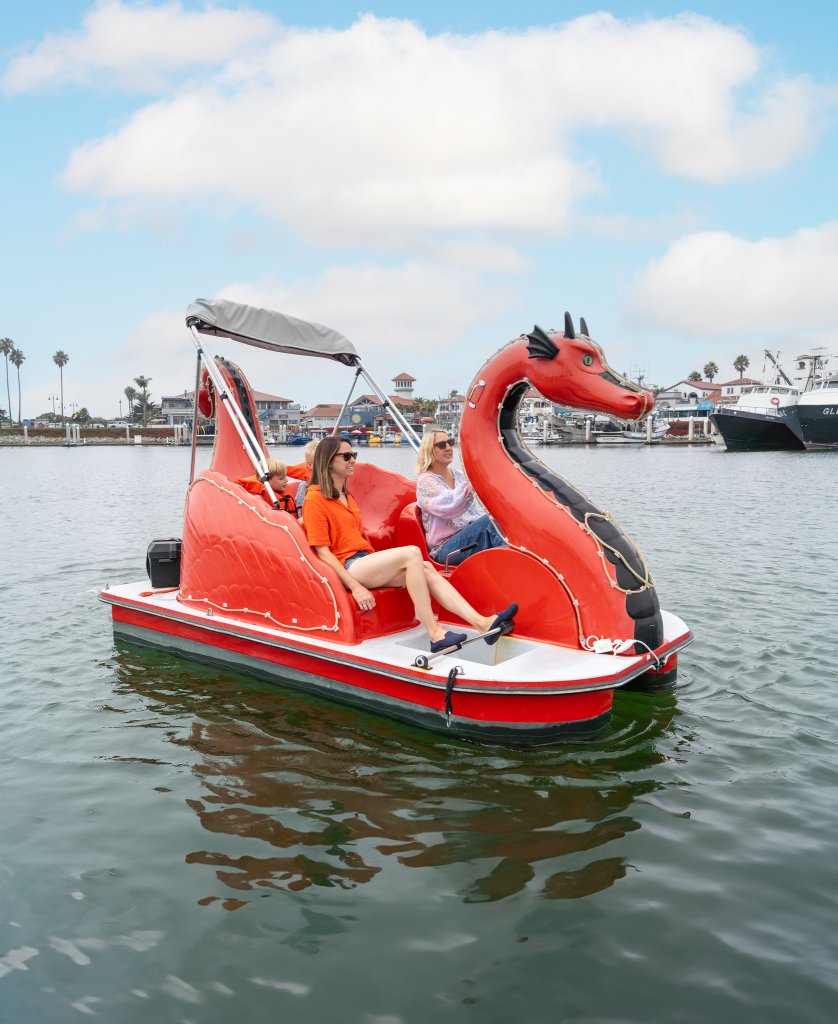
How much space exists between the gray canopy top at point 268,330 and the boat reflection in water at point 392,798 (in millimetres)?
3559

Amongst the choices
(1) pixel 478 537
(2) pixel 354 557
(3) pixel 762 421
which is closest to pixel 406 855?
(2) pixel 354 557

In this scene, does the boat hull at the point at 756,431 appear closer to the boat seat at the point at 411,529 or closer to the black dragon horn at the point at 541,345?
the boat seat at the point at 411,529

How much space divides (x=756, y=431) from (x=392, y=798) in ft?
183

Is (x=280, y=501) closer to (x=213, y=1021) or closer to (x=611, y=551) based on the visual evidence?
(x=611, y=551)

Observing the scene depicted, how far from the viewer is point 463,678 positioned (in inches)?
191

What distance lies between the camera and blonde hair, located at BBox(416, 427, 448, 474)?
624 cm

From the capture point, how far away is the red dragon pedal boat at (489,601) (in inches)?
Answer: 196

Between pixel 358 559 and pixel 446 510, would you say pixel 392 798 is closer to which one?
pixel 358 559

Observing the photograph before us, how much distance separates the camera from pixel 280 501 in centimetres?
710

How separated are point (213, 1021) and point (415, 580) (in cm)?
309

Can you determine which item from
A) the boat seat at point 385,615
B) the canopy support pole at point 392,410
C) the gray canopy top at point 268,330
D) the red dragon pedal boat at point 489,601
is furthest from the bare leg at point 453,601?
the gray canopy top at point 268,330

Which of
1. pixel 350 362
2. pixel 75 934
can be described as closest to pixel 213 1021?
pixel 75 934

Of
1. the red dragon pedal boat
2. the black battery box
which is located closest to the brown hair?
the red dragon pedal boat

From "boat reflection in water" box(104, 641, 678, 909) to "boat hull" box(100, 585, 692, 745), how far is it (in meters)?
0.14
